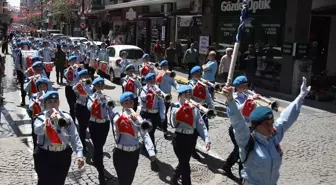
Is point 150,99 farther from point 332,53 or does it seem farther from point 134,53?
point 332,53

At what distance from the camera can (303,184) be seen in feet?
22.1

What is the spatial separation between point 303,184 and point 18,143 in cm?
603

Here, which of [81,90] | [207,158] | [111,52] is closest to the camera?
[207,158]

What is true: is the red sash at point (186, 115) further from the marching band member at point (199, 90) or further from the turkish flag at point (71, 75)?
the turkish flag at point (71, 75)

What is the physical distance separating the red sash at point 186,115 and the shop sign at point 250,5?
1094cm

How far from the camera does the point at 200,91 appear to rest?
834 centimetres

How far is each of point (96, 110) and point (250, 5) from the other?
44.6 ft

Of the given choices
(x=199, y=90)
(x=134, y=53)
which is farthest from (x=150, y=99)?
(x=134, y=53)

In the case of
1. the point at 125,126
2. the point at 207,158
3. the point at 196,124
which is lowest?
the point at 207,158

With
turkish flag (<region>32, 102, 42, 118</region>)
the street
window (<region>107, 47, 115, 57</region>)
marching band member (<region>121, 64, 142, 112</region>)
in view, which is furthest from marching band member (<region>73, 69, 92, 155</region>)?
window (<region>107, 47, 115, 57</region>)

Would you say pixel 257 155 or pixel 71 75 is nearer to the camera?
pixel 257 155

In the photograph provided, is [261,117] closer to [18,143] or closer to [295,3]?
[18,143]

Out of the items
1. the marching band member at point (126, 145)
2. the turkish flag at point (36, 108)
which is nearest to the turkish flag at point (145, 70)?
the turkish flag at point (36, 108)

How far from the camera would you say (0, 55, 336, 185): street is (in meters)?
6.80
